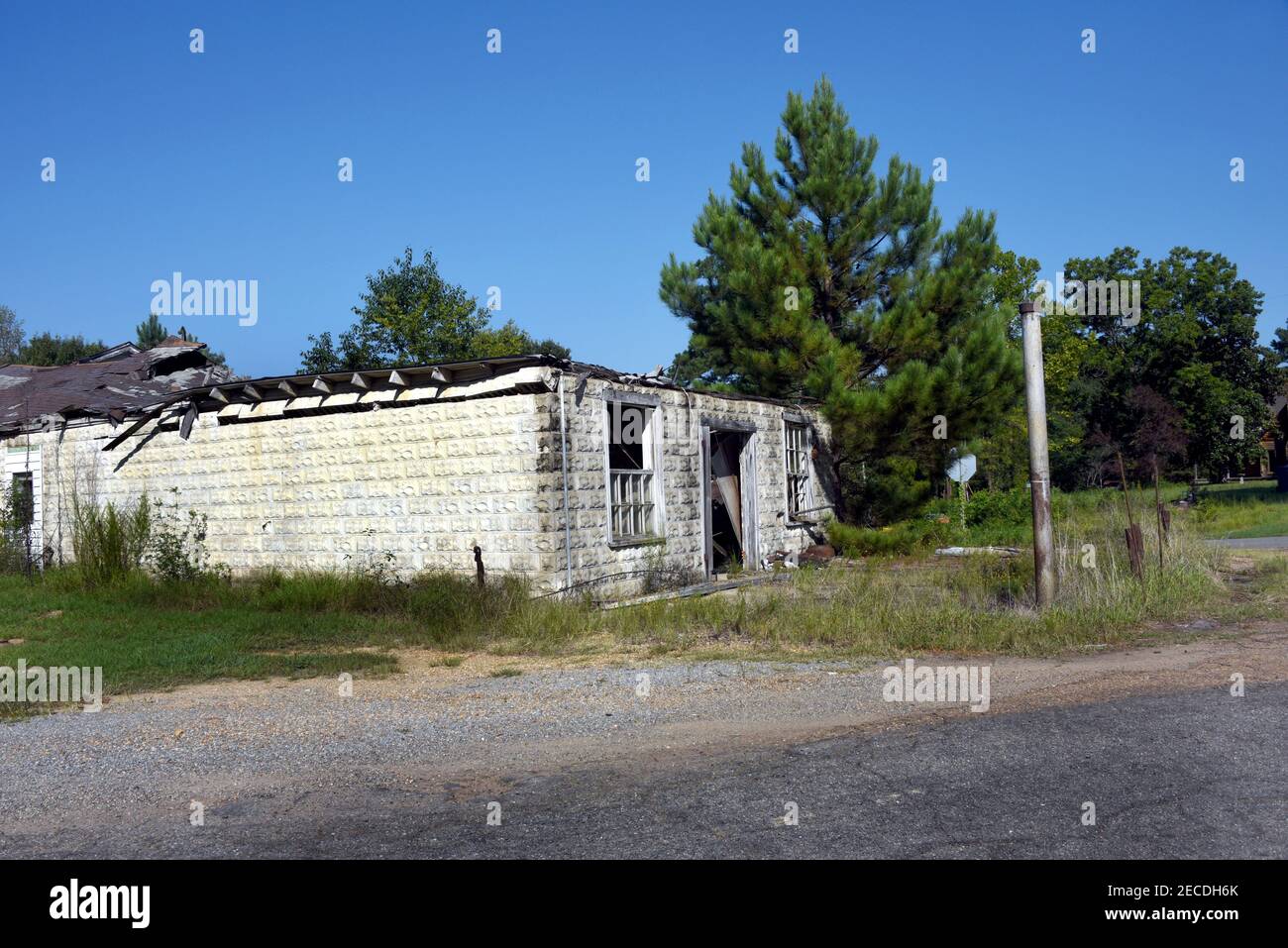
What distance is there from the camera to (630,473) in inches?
538

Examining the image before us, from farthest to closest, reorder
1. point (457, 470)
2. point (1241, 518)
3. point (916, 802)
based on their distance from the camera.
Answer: point (1241, 518) < point (457, 470) < point (916, 802)

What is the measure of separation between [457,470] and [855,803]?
8537 mm

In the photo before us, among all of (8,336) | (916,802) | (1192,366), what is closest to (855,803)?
(916,802)

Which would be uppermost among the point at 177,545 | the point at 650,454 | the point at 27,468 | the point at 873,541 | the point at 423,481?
the point at 27,468

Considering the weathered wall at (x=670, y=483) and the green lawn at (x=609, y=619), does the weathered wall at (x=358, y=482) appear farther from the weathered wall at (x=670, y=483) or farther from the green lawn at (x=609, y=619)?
the green lawn at (x=609, y=619)

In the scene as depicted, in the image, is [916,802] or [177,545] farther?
[177,545]

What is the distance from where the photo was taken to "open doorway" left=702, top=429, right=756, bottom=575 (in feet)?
55.3

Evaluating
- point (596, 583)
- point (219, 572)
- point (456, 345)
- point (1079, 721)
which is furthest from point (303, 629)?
point (456, 345)

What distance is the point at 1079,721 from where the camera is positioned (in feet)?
20.7

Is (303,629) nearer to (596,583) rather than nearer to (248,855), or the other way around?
(596,583)

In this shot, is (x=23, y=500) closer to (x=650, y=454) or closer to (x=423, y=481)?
(x=423, y=481)

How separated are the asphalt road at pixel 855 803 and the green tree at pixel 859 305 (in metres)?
13.7

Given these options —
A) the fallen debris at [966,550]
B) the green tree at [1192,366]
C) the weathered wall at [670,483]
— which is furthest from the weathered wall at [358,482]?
the green tree at [1192,366]
